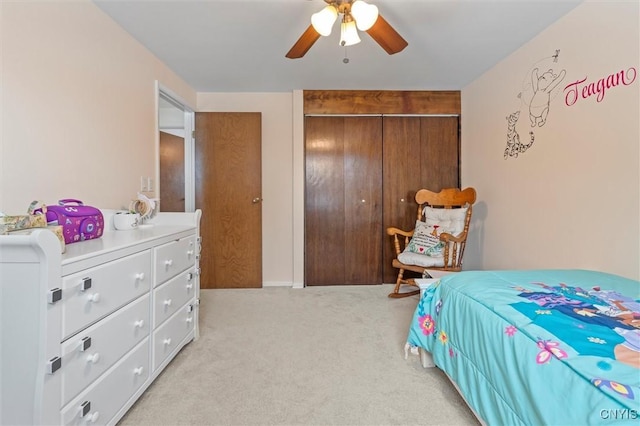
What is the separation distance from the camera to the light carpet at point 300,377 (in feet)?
4.39

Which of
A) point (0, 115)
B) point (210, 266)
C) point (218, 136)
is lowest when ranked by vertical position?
point (210, 266)

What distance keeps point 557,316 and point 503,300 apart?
7.5 inches

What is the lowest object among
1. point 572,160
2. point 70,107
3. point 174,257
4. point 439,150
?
point 174,257

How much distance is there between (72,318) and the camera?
986 mm

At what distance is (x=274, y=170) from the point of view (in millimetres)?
3363

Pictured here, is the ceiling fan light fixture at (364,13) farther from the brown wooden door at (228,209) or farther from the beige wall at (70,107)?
the brown wooden door at (228,209)

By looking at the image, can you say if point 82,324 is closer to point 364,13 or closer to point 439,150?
point 364,13

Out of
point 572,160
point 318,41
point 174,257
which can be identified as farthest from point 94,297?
point 572,160

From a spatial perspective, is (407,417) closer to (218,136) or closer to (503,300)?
(503,300)

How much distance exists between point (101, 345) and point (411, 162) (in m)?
3.12

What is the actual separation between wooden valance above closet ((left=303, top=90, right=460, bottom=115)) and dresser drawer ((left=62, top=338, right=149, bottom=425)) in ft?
9.04

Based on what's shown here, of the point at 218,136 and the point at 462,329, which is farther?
the point at 218,136

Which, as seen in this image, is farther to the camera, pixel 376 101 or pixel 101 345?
pixel 376 101

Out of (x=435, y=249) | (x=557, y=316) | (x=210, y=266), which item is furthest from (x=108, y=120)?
(x=435, y=249)
